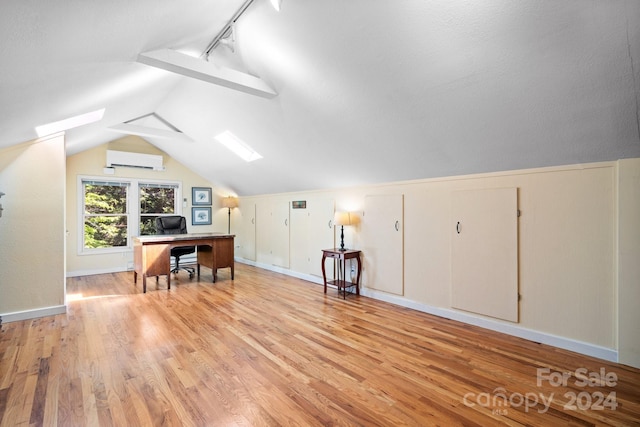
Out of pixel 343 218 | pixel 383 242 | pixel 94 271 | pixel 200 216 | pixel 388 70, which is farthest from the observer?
pixel 200 216

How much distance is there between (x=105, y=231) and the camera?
5984 mm

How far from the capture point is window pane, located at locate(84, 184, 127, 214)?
19.1 feet

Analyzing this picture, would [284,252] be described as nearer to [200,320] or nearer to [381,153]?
[200,320]

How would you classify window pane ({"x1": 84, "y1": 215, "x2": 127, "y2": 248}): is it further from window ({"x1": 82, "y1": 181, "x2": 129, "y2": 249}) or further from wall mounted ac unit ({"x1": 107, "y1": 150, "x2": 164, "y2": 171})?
wall mounted ac unit ({"x1": 107, "y1": 150, "x2": 164, "y2": 171})

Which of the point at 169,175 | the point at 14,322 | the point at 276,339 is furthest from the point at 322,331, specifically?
the point at 169,175

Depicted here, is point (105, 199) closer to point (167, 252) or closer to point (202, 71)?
point (167, 252)

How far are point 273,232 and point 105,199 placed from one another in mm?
3483

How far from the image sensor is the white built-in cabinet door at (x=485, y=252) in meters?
2.88

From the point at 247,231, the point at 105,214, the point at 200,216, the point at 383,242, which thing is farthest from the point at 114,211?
the point at 383,242

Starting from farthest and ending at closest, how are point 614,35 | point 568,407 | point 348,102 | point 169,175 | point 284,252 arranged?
1. point 169,175
2. point 284,252
3. point 348,102
4. point 568,407
5. point 614,35

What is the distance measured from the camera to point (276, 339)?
2.77 metres

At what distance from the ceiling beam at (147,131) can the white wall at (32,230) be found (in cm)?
120

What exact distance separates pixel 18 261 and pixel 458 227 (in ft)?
16.4

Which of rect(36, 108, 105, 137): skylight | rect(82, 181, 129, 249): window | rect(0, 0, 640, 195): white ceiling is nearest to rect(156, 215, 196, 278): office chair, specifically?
rect(82, 181, 129, 249): window
